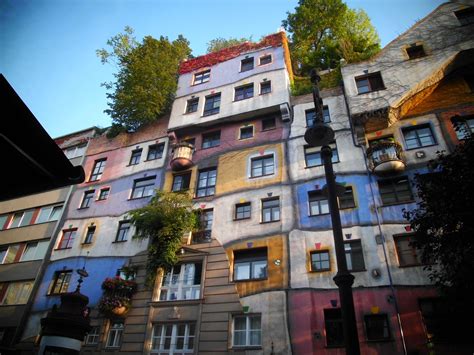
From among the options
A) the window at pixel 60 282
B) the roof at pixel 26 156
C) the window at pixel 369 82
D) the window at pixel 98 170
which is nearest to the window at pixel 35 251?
the window at pixel 60 282

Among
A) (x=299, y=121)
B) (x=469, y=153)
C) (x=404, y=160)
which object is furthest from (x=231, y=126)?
(x=469, y=153)

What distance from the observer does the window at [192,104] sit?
25.1 meters

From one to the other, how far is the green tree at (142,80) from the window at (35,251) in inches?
401

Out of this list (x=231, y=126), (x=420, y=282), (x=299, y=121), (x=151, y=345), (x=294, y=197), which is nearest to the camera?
(x=420, y=282)

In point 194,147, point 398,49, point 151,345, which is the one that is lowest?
point 151,345

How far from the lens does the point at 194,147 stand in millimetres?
22922

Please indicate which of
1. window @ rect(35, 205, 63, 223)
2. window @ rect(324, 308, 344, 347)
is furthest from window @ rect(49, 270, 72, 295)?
window @ rect(324, 308, 344, 347)

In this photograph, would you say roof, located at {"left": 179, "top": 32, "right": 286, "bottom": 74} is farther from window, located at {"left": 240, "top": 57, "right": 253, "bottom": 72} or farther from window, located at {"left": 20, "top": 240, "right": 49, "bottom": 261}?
window, located at {"left": 20, "top": 240, "right": 49, "bottom": 261}

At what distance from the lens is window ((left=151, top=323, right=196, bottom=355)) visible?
15.6m

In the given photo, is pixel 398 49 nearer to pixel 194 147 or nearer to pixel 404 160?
pixel 404 160

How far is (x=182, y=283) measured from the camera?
57.8 ft

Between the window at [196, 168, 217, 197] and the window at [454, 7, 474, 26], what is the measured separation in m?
17.1

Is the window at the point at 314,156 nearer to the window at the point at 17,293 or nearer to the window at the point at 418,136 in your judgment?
the window at the point at 418,136

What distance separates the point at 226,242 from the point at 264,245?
2.10m
